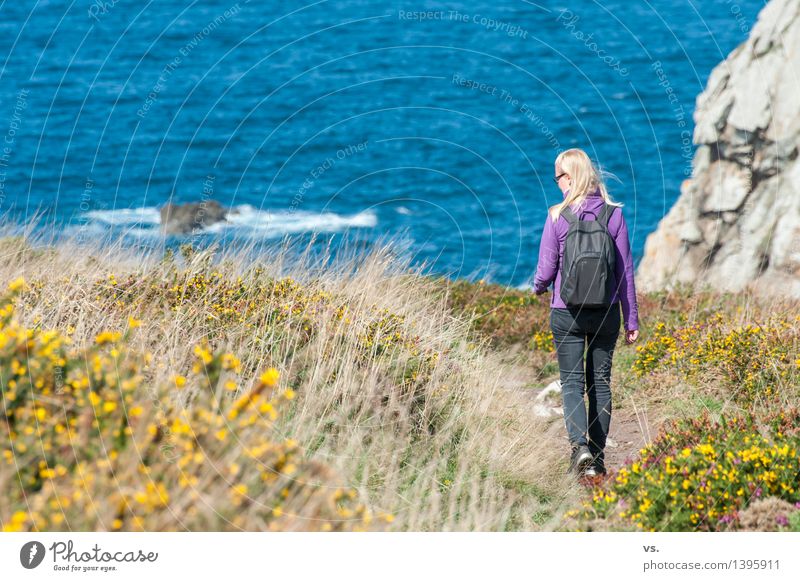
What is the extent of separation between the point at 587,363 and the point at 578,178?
59.9 inches

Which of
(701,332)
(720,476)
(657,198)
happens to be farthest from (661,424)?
(657,198)

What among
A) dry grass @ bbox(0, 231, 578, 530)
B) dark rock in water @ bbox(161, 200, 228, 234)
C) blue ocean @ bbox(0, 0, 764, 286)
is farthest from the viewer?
blue ocean @ bbox(0, 0, 764, 286)

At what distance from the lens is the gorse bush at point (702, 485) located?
529 centimetres

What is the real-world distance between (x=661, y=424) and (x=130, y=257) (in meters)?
5.76

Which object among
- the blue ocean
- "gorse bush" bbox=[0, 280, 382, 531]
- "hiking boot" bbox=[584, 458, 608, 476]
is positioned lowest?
"gorse bush" bbox=[0, 280, 382, 531]

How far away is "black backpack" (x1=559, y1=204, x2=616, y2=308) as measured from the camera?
656cm

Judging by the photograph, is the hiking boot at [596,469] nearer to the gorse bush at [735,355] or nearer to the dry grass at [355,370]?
the dry grass at [355,370]

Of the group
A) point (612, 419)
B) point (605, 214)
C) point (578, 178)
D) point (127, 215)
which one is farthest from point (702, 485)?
point (127, 215)

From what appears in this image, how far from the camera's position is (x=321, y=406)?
6781 mm

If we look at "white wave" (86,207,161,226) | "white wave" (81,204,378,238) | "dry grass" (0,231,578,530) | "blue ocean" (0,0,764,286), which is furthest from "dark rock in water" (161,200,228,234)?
"dry grass" (0,231,578,530)

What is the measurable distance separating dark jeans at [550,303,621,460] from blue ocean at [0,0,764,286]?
2543cm

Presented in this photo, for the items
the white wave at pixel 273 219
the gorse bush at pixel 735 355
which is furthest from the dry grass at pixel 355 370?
the white wave at pixel 273 219

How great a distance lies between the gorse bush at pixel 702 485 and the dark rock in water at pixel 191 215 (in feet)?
69.4

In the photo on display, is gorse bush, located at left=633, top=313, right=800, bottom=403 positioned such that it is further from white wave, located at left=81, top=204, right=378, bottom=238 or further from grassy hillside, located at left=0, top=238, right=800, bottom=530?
white wave, located at left=81, top=204, right=378, bottom=238
